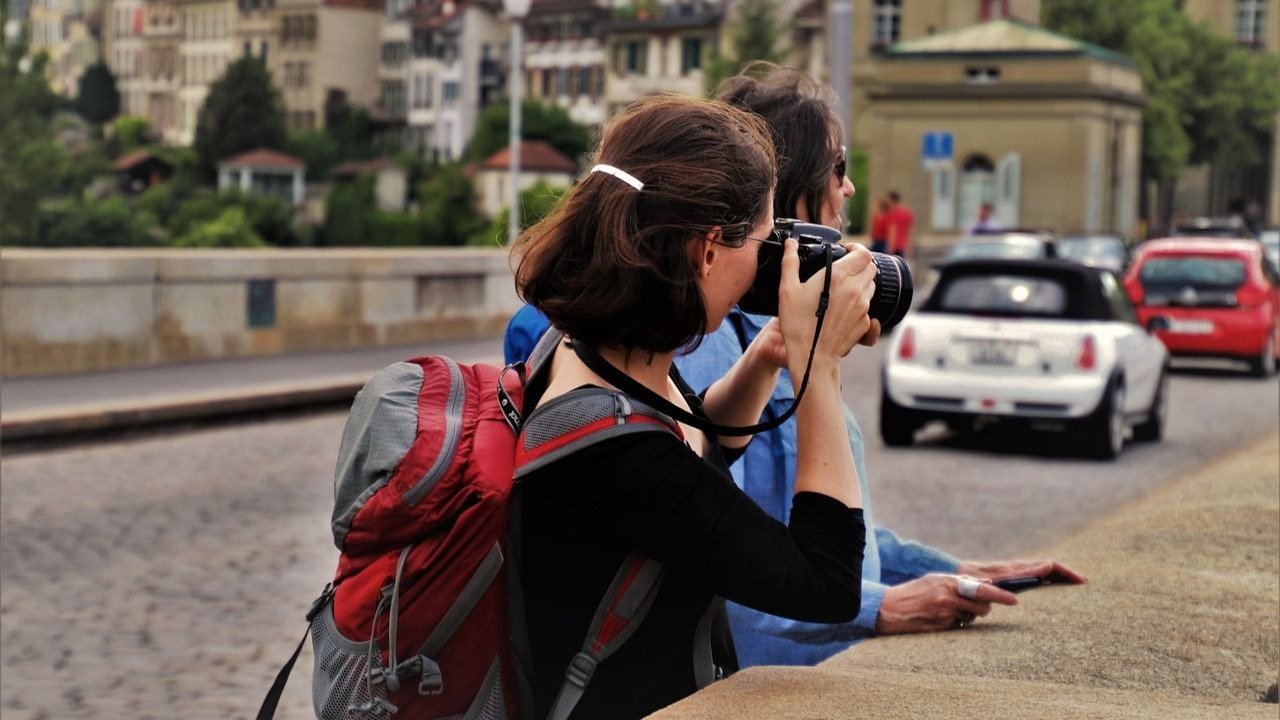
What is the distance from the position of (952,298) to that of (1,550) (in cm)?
786

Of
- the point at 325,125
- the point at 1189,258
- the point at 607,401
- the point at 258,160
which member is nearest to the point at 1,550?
the point at 607,401

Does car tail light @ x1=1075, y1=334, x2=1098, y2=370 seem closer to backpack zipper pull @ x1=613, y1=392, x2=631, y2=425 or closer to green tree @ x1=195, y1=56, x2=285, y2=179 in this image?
backpack zipper pull @ x1=613, y1=392, x2=631, y2=425

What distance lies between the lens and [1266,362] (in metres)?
22.4

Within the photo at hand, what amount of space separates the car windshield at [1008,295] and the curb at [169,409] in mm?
4415

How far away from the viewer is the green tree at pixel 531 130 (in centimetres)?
13575

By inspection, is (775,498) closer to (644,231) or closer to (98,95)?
(644,231)

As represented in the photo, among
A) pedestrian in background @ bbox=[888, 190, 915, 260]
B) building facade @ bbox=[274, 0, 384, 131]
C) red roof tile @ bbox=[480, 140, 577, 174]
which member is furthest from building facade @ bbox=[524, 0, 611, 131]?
pedestrian in background @ bbox=[888, 190, 915, 260]

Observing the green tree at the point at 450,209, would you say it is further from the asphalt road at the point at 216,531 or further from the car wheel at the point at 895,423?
the car wheel at the point at 895,423

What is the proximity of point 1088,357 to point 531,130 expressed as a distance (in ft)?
404

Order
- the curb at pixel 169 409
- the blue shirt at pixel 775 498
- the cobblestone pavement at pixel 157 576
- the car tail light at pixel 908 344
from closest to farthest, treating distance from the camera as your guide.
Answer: the blue shirt at pixel 775 498
the cobblestone pavement at pixel 157 576
the curb at pixel 169 409
the car tail light at pixel 908 344

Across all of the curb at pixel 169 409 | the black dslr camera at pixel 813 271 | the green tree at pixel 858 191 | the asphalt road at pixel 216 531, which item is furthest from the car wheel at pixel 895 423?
the green tree at pixel 858 191

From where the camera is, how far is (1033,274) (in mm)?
14664

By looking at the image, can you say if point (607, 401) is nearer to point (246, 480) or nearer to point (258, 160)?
point (246, 480)

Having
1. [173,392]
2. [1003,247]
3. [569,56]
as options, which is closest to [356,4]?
[569,56]
